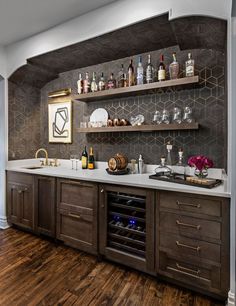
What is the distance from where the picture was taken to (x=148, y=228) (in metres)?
1.86

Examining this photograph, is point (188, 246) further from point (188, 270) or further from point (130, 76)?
point (130, 76)

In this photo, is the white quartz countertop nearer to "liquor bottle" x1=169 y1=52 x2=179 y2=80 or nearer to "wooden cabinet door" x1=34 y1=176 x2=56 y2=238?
"wooden cabinet door" x1=34 y1=176 x2=56 y2=238

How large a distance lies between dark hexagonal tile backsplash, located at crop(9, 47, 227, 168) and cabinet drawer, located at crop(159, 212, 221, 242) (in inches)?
25.5

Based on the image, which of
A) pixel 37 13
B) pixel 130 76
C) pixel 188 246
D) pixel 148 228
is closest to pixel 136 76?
pixel 130 76

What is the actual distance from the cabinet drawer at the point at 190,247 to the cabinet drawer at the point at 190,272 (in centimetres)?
6

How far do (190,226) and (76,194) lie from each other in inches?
48.3

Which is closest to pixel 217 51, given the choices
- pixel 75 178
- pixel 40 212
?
pixel 75 178

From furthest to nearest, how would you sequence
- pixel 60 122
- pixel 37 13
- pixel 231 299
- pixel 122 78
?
pixel 60 122 → pixel 122 78 → pixel 37 13 → pixel 231 299

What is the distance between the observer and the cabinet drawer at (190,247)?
62.2 inches

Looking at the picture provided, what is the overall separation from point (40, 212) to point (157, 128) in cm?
181

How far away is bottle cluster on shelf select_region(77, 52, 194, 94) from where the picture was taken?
2.14 m

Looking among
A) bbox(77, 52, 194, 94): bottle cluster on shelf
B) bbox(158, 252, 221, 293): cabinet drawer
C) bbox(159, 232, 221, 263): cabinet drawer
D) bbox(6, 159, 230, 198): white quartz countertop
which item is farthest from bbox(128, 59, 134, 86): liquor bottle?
bbox(158, 252, 221, 293): cabinet drawer

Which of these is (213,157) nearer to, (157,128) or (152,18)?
(157,128)

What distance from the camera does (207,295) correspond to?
1.68m
